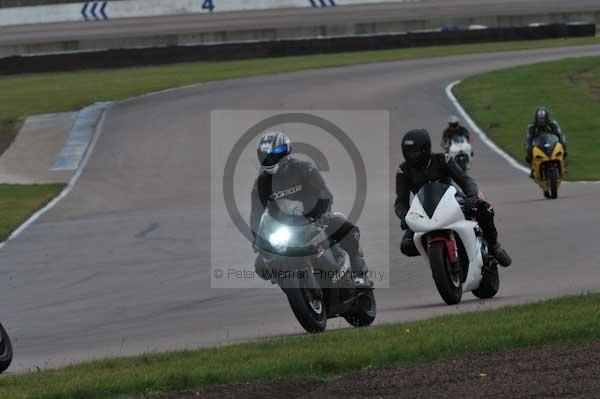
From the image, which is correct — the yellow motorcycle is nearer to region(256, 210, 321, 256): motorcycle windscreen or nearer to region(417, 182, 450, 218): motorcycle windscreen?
region(417, 182, 450, 218): motorcycle windscreen

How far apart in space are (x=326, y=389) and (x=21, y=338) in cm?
471

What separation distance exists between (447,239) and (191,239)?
7828 millimetres

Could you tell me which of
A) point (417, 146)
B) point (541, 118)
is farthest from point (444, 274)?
point (541, 118)

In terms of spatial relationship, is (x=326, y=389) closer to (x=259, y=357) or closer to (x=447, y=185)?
(x=259, y=357)

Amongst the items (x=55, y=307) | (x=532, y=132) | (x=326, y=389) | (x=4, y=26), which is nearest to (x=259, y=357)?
(x=326, y=389)

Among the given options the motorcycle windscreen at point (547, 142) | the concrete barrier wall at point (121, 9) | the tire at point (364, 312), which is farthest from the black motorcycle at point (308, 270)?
the concrete barrier wall at point (121, 9)

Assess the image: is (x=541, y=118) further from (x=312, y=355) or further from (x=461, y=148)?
(x=312, y=355)

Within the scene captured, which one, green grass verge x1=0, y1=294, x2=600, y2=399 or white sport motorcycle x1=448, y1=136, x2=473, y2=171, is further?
white sport motorcycle x1=448, y1=136, x2=473, y2=171

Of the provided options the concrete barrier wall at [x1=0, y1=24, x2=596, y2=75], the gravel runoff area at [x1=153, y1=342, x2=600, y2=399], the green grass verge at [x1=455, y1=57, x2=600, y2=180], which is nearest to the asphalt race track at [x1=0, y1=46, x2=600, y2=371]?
the green grass verge at [x1=455, y1=57, x2=600, y2=180]

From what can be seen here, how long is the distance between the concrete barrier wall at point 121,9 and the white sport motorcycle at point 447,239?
50571 mm

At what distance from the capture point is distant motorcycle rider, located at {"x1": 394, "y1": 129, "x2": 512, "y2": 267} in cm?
1058

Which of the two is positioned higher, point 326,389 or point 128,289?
point 326,389

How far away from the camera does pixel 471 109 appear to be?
31.8m

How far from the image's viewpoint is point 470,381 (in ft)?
22.8
